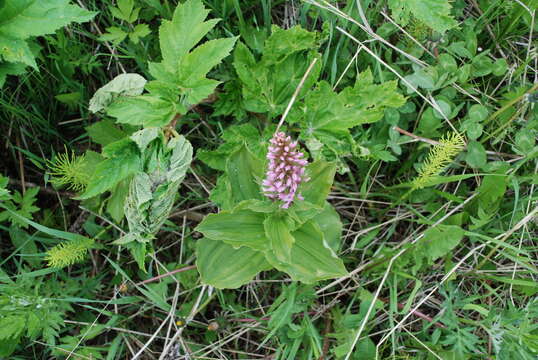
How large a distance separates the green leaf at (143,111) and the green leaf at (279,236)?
624mm

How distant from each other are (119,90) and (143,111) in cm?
28

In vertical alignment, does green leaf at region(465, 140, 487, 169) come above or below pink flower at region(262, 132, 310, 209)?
below

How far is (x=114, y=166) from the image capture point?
200 cm

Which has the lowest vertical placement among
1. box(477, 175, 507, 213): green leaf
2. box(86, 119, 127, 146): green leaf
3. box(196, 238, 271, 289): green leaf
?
box(196, 238, 271, 289): green leaf

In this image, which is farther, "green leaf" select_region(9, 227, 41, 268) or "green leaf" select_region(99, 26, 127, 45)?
"green leaf" select_region(9, 227, 41, 268)

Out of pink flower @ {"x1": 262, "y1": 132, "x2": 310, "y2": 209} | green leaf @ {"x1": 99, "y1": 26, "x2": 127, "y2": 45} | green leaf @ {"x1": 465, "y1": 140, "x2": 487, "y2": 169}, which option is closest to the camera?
pink flower @ {"x1": 262, "y1": 132, "x2": 310, "y2": 209}

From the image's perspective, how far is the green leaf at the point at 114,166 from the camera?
195cm

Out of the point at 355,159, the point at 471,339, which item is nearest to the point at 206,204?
the point at 355,159

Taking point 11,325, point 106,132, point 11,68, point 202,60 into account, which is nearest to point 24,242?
point 11,325

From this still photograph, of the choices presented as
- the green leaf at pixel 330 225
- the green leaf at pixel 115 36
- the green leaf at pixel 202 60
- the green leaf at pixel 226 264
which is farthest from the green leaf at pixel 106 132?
the green leaf at pixel 330 225

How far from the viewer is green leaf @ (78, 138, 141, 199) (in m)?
1.95

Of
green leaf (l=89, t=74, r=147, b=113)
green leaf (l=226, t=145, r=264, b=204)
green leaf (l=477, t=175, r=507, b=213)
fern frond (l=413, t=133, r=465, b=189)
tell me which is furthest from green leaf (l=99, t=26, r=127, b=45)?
green leaf (l=477, t=175, r=507, b=213)

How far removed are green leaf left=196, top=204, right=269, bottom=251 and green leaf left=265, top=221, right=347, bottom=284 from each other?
10 centimetres

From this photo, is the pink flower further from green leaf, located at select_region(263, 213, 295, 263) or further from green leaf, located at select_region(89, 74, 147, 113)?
green leaf, located at select_region(89, 74, 147, 113)
